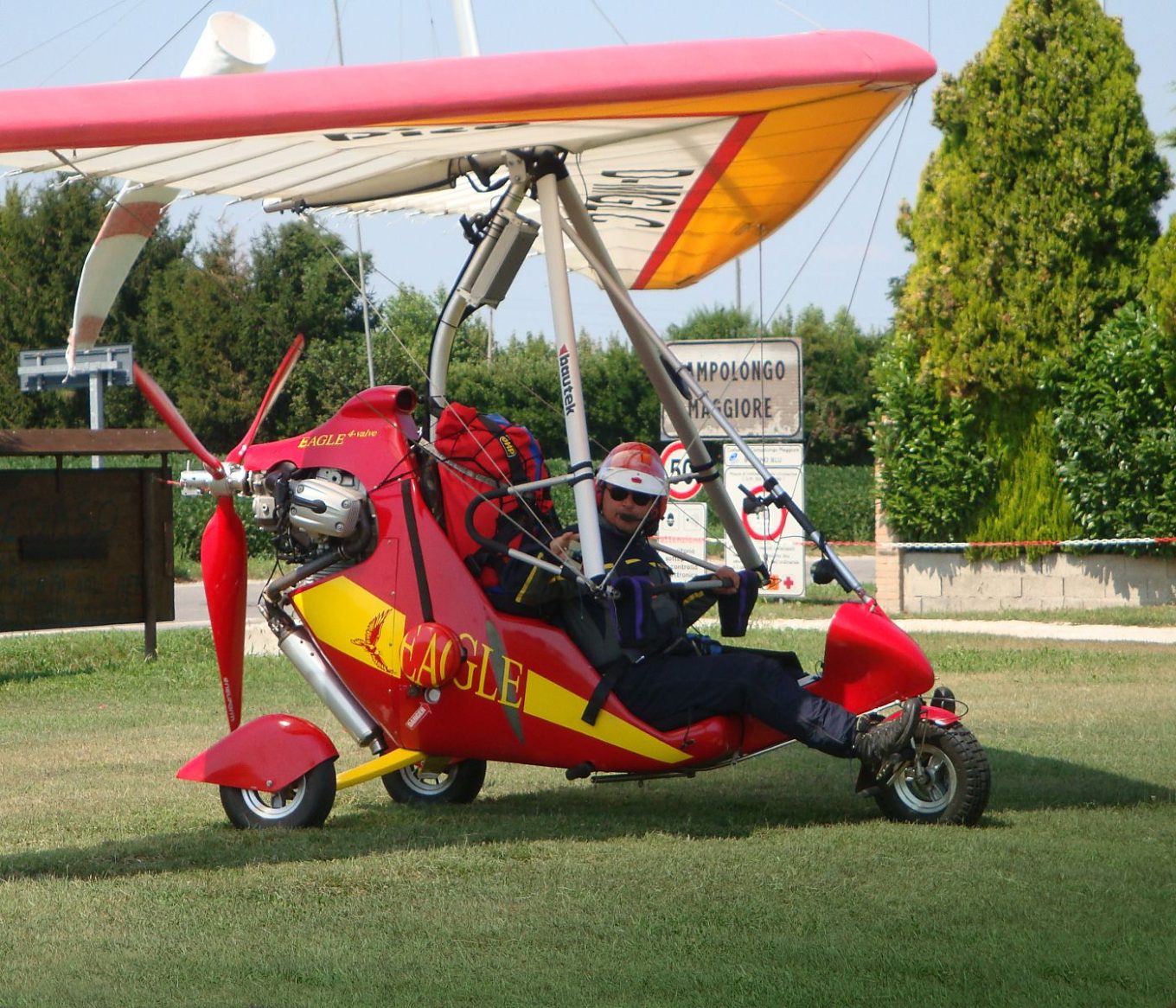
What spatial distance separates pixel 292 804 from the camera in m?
7.12

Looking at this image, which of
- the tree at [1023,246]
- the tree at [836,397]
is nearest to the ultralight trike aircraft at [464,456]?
the tree at [1023,246]

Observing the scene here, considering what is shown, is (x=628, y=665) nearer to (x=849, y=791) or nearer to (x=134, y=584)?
(x=849, y=791)

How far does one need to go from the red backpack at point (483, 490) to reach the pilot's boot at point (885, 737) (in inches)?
69.0

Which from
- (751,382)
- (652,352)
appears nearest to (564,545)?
(652,352)

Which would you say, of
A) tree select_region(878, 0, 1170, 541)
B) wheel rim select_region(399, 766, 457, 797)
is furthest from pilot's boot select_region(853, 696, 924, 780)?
tree select_region(878, 0, 1170, 541)

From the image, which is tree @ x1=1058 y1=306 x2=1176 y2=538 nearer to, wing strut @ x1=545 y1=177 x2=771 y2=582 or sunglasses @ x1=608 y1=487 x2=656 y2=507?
wing strut @ x1=545 y1=177 x2=771 y2=582

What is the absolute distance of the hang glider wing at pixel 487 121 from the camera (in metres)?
5.58

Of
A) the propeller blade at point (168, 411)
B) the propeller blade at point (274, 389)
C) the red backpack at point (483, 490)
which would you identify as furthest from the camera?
the propeller blade at point (274, 389)

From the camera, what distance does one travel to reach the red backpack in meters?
7.31

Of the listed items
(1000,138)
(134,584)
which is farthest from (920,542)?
(134,584)

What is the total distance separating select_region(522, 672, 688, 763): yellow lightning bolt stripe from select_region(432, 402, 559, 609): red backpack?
0.58 m

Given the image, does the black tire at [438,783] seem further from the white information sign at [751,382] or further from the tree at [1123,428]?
the tree at [1123,428]

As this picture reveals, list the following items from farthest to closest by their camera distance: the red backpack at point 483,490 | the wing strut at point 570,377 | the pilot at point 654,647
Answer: the red backpack at point 483,490, the wing strut at point 570,377, the pilot at point 654,647

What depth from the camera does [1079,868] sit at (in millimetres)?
5863
